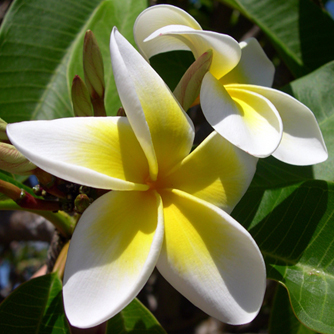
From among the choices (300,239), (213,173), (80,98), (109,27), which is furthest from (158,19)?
(300,239)

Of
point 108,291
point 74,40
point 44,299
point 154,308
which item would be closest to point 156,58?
point 74,40

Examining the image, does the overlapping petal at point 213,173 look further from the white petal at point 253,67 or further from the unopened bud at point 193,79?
the white petal at point 253,67

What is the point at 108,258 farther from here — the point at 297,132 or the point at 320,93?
the point at 320,93

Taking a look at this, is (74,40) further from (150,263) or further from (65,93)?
(150,263)

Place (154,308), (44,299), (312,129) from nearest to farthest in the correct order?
(312,129), (44,299), (154,308)

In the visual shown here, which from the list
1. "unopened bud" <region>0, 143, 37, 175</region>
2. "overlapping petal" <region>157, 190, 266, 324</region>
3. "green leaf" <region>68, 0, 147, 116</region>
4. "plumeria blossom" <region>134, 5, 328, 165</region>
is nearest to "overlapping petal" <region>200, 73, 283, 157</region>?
"plumeria blossom" <region>134, 5, 328, 165</region>

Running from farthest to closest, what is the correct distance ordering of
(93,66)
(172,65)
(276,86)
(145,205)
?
(276,86)
(172,65)
(93,66)
(145,205)
